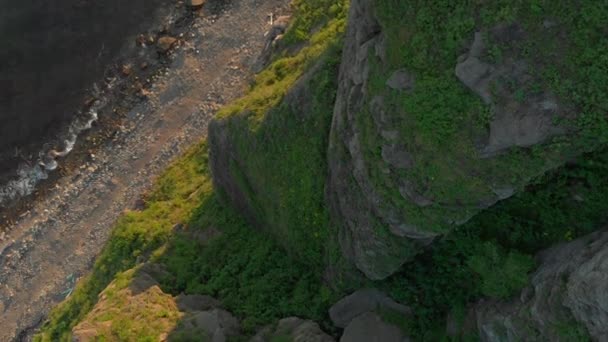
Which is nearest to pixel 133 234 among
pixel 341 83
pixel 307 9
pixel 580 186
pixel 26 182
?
pixel 26 182

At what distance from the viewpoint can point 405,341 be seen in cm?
2150

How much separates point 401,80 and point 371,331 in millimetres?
9956

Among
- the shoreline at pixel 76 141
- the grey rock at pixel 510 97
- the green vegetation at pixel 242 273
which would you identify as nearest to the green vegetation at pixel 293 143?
the green vegetation at pixel 242 273

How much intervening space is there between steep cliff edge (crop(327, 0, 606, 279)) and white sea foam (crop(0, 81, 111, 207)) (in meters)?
25.9

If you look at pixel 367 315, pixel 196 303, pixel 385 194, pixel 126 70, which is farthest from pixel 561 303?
pixel 126 70

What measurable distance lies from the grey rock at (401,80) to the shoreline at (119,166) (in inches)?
819

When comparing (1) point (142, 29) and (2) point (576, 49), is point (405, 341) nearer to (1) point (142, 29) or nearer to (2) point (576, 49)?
(2) point (576, 49)

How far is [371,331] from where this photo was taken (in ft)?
71.5

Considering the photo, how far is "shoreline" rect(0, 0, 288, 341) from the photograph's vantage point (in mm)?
37844

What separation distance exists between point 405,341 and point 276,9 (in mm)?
25900

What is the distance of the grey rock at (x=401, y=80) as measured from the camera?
16922 mm

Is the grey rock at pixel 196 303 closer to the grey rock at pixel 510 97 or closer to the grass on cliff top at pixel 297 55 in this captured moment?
the grass on cliff top at pixel 297 55

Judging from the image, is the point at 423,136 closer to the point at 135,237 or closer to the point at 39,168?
the point at 135,237

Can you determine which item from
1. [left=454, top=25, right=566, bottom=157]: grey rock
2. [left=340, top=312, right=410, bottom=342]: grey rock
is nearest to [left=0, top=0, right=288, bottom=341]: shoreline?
[left=340, top=312, right=410, bottom=342]: grey rock
